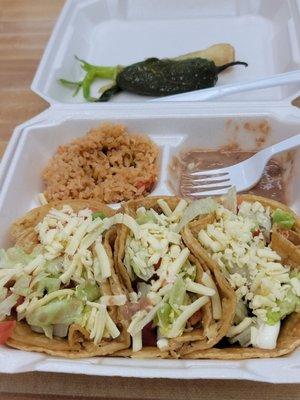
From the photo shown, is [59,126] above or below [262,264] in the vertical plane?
above

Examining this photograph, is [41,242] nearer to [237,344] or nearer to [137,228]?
[137,228]

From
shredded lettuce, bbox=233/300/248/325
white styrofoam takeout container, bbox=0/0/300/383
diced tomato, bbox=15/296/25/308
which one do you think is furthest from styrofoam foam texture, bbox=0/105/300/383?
shredded lettuce, bbox=233/300/248/325

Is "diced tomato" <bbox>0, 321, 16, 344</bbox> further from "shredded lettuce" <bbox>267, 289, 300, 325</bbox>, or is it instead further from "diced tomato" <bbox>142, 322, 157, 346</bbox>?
"shredded lettuce" <bbox>267, 289, 300, 325</bbox>

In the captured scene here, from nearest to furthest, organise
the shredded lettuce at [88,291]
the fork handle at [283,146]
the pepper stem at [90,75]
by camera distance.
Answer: the shredded lettuce at [88,291]
the fork handle at [283,146]
the pepper stem at [90,75]

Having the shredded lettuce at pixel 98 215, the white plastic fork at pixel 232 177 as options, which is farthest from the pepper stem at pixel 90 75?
the shredded lettuce at pixel 98 215

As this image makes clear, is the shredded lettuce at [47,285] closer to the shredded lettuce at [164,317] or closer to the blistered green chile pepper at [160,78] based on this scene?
the shredded lettuce at [164,317]

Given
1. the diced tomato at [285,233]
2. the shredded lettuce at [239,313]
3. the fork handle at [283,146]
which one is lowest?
the shredded lettuce at [239,313]

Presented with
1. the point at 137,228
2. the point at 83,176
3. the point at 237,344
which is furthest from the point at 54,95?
the point at 237,344
